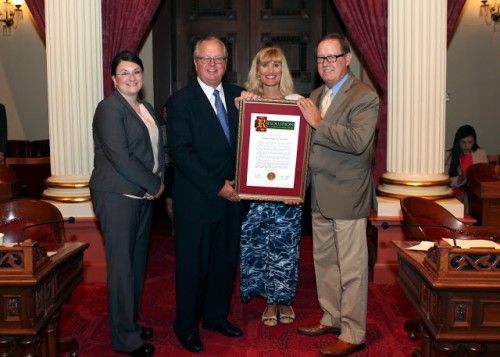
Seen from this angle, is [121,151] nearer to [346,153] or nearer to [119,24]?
[346,153]

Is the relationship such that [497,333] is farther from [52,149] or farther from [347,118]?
[52,149]

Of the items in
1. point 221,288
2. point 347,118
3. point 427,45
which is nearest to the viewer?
point 347,118

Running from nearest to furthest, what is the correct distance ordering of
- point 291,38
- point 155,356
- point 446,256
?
point 446,256 → point 155,356 → point 291,38

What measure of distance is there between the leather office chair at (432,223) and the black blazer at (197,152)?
3.70 feet

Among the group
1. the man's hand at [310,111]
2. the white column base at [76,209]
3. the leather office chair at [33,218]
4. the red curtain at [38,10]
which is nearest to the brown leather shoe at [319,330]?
the man's hand at [310,111]

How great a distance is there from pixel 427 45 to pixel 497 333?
10.6 feet

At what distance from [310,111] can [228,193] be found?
0.68 metres

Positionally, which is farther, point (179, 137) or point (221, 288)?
point (221, 288)

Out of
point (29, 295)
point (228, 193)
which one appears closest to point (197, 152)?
point (228, 193)

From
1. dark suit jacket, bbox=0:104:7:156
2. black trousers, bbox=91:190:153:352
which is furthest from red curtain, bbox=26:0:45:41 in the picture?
black trousers, bbox=91:190:153:352

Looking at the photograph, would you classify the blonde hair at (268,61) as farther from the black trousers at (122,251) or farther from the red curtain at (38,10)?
the red curtain at (38,10)

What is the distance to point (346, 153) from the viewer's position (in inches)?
155

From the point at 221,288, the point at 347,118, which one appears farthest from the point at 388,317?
the point at 347,118

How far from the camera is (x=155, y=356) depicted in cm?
418
